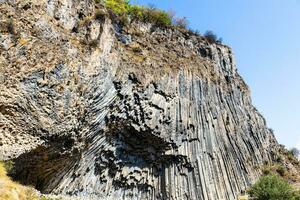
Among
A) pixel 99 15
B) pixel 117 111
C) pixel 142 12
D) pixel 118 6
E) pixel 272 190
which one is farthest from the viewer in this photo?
pixel 142 12

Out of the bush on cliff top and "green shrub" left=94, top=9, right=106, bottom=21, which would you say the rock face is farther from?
the bush on cliff top

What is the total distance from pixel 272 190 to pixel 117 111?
10645 mm

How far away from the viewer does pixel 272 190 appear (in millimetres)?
21844

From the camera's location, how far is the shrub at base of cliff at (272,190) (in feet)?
71.7

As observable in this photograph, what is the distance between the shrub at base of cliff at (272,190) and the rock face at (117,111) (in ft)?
3.93

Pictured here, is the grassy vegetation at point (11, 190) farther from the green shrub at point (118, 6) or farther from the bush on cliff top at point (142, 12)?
the bush on cliff top at point (142, 12)

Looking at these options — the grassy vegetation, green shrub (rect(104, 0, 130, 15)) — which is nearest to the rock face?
the grassy vegetation

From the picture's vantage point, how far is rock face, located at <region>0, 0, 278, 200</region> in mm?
15141

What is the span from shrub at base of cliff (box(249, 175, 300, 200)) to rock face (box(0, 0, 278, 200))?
1197mm

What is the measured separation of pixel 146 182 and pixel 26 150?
8.17 metres

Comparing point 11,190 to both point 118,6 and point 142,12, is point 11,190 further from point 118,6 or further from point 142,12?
point 142,12

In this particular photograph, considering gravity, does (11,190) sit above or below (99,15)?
below

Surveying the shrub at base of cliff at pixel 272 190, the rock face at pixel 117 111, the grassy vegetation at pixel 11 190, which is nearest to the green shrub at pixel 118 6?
the rock face at pixel 117 111

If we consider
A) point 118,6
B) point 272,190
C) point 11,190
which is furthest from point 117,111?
point 272,190
